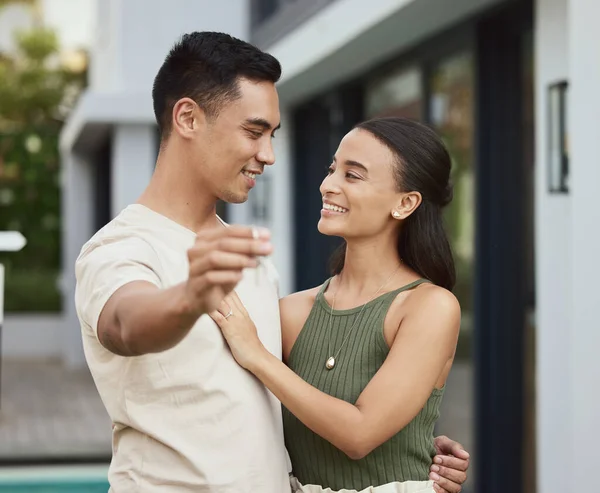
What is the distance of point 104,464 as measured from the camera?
7039 mm

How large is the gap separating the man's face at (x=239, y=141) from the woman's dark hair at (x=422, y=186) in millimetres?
341

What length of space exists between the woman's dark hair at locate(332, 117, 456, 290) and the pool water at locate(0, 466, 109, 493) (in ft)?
13.9

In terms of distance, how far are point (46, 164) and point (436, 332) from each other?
13.5 metres

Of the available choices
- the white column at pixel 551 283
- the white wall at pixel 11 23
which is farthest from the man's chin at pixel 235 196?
the white wall at pixel 11 23

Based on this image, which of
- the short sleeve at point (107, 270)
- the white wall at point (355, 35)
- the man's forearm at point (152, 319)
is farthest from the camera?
the white wall at point (355, 35)

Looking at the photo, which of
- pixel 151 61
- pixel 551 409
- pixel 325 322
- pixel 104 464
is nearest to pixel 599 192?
pixel 551 409

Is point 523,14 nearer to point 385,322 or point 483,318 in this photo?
point 483,318

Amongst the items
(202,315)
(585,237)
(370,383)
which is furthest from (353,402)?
(585,237)

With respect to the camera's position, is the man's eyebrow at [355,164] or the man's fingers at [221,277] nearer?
the man's fingers at [221,277]

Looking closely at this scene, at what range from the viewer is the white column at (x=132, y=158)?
10102mm

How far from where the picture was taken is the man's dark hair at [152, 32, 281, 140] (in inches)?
84.2

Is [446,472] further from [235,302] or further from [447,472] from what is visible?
[235,302]

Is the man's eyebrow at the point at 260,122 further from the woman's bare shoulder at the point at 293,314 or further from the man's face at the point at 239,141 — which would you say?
the woman's bare shoulder at the point at 293,314

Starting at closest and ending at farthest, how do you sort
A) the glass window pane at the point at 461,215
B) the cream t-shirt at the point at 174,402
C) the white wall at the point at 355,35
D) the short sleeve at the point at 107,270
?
the short sleeve at the point at 107,270
the cream t-shirt at the point at 174,402
the white wall at the point at 355,35
the glass window pane at the point at 461,215
